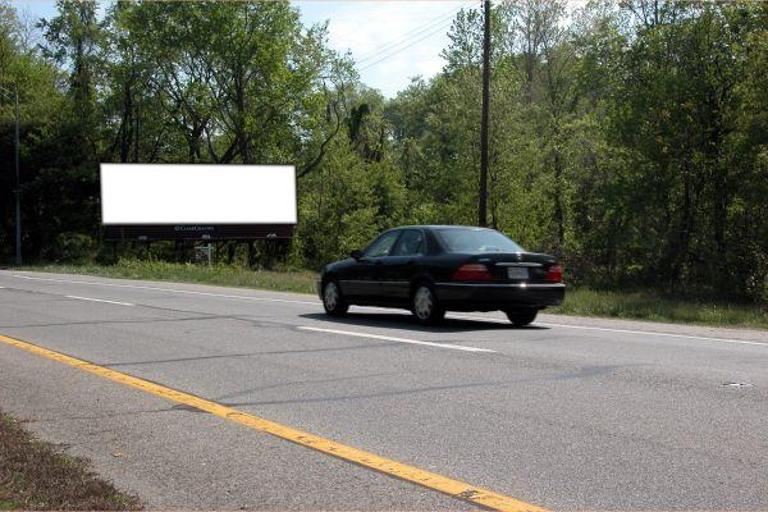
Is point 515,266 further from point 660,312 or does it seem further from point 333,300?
point 660,312

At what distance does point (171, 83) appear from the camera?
181 feet

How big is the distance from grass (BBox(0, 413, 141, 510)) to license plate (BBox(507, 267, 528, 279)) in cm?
824

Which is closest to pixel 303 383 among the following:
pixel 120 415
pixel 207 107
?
pixel 120 415

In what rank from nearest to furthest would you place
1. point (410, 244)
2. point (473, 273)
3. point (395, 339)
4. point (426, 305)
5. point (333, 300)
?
point (395, 339), point (473, 273), point (426, 305), point (410, 244), point (333, 300)

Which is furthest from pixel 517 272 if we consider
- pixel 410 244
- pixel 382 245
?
pixel 382 245

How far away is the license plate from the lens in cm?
1308

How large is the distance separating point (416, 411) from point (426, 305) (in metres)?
6.38

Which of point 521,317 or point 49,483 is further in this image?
point 521,317

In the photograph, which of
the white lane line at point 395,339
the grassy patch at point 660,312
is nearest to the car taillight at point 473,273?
the white lane line at point 395,339

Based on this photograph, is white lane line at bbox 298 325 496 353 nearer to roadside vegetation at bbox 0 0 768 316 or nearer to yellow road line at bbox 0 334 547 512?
yellow road line at bbox 0 334 547 512

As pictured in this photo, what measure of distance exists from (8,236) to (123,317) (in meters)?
50.9

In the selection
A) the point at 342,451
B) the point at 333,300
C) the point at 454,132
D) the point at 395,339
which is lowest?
the point at 342,451

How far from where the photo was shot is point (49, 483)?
5055 millimetres

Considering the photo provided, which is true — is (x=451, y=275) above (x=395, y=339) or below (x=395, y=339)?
Answer: above
